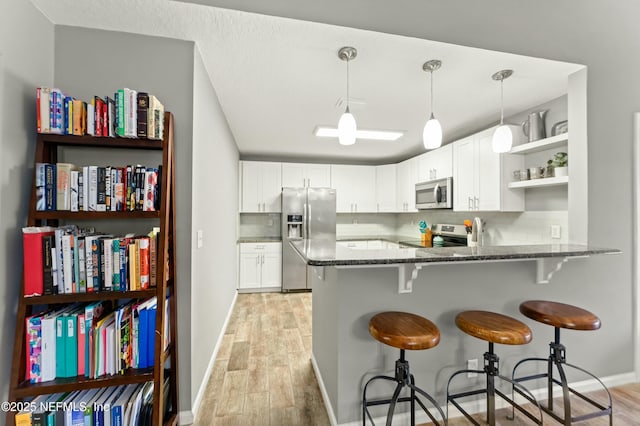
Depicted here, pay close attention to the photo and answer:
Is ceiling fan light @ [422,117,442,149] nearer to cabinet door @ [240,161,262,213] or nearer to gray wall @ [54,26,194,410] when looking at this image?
gray wall @ [54,26,194,410]

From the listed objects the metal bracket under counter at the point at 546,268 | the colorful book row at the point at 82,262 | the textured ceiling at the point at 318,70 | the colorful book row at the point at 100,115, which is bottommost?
the metal bracket under counter at the point at 546,268

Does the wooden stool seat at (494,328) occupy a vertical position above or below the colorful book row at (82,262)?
below

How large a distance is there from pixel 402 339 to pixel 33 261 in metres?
1.74

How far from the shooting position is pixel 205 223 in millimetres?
2102

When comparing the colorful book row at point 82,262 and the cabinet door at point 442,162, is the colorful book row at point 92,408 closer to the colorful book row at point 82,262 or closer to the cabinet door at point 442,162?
the colorful book row at point 82,262

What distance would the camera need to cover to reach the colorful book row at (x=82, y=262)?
1.26 metres

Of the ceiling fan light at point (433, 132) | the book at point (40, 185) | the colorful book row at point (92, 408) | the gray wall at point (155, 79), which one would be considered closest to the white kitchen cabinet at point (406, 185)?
the ceiling fan light at point (433, 132)

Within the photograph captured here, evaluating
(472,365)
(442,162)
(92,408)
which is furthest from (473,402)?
(442,162)

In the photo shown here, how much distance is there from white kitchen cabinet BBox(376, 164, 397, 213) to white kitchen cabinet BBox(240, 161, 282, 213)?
184 centimetres

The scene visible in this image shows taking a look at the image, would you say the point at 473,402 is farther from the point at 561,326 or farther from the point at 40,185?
the point at 40,185

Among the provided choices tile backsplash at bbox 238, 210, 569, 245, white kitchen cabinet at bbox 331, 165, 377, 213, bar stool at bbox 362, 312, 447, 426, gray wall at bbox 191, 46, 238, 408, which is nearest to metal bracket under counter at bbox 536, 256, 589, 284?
tile backsplash at bbox 238, 210, 569, 245

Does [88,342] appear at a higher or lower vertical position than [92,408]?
higher

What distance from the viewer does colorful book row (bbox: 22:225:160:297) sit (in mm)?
1263

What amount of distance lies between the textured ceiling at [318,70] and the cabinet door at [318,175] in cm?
152
